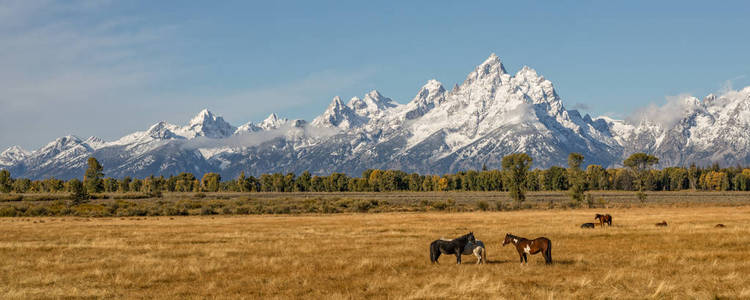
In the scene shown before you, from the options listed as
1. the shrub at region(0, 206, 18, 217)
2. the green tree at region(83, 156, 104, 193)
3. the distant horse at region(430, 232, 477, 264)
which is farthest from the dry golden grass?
the green tree at region(83, 156, 104, 193)

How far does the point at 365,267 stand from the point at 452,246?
12.9 ft

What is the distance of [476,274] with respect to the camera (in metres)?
21.7

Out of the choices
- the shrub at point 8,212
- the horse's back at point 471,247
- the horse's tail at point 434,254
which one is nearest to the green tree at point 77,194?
the shrub at point 8,212

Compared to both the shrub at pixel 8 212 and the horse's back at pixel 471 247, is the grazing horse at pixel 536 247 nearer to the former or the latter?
the horse's back at pixel 471 247

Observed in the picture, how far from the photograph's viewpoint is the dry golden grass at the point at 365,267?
18953 mm

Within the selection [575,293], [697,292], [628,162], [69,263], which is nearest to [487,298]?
[575,293]

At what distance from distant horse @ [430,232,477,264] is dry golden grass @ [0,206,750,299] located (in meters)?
0.47

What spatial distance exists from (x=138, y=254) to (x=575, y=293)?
21315mm

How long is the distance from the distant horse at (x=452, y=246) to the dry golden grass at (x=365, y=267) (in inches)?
18.5

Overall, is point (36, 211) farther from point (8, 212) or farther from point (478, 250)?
point (478, 250)

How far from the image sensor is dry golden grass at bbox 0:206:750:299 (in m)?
19.0

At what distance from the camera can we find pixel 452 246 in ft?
83.1

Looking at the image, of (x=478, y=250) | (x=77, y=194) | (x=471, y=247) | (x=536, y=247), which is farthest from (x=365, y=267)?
(x=77, y=194)

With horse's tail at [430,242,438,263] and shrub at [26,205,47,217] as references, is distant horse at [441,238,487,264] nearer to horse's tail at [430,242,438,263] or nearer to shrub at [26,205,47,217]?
horse's tail at [430,242,438,263]
